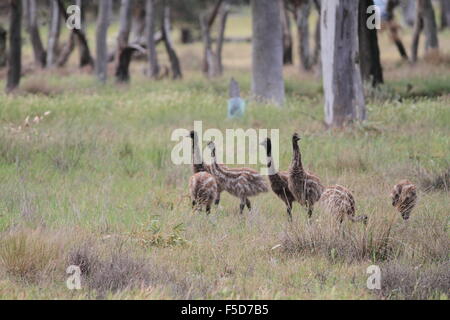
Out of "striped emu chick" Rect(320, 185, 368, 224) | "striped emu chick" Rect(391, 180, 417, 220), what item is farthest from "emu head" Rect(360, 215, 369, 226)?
"striped emu chick" Rect(391, 180, 417, 220)

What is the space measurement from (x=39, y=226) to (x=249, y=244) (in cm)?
204

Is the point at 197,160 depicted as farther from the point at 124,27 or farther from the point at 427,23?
the point at 427,23

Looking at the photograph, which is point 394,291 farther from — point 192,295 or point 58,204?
point 58,204

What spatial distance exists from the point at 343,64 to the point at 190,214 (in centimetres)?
719

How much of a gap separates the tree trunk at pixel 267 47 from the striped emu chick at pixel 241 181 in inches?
405

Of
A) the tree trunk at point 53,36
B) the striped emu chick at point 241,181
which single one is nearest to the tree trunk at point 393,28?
the tree trunk at point 53,36

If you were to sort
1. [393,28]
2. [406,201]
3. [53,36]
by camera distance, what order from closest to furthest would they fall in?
[406,201]
[393,28]
[53,36]

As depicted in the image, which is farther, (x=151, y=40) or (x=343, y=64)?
(x=151, y=40)

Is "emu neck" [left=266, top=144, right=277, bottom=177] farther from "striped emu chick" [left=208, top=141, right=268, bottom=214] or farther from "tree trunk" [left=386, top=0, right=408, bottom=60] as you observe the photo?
"tree trunk" [left=386, top=0, right=408, bottom=60]

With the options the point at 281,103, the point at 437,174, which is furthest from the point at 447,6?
the point at 437,174

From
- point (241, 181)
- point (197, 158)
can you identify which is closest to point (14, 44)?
point (197, 158)

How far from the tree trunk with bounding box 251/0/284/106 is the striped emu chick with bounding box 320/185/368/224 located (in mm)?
11705

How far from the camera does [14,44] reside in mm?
20531

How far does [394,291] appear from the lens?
22.5 ft
